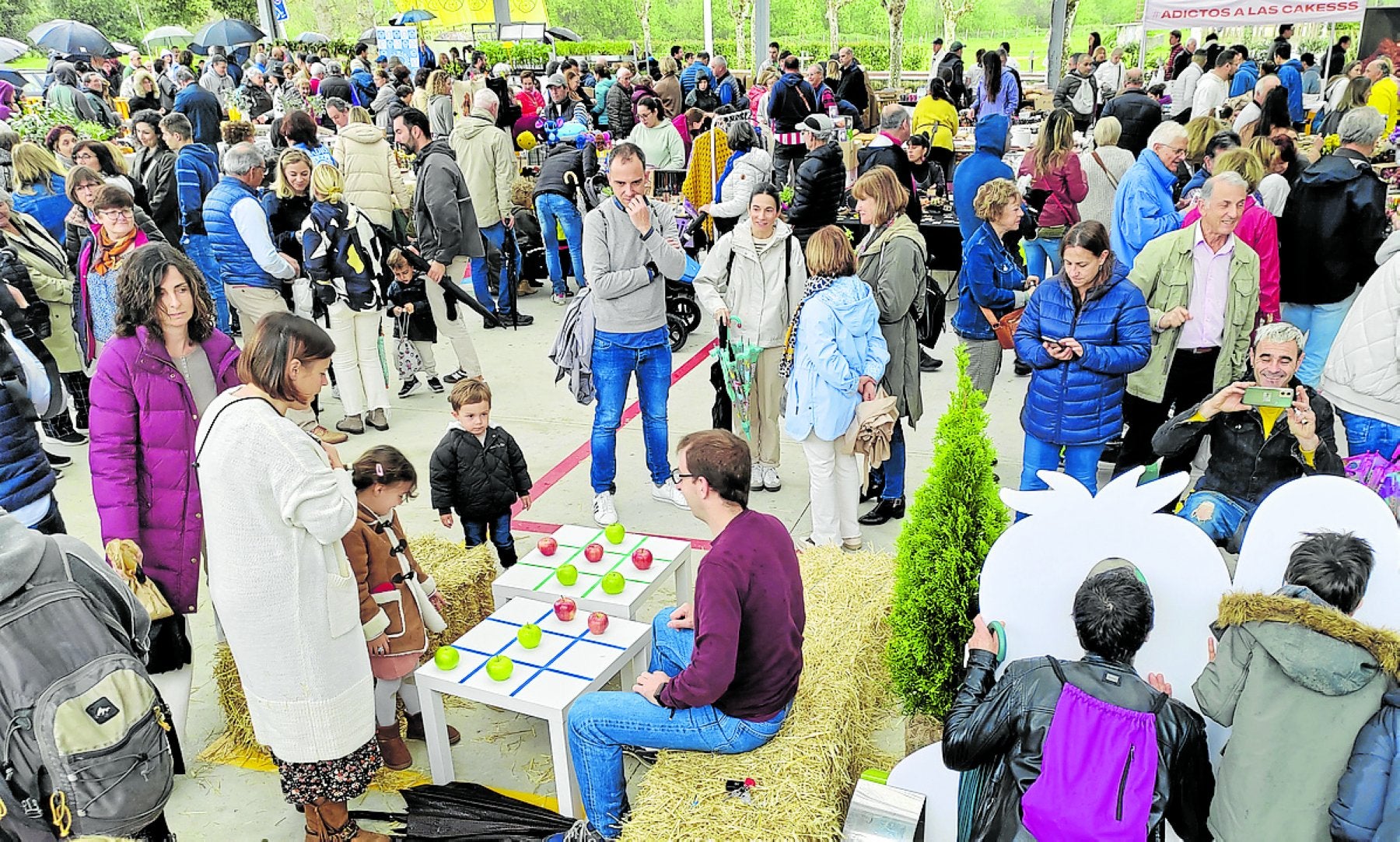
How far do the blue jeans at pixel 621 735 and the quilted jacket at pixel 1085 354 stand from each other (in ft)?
7.97

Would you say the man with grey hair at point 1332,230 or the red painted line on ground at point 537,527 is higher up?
the man with grey hair at point 1332,230

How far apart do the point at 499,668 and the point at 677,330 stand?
5.36m

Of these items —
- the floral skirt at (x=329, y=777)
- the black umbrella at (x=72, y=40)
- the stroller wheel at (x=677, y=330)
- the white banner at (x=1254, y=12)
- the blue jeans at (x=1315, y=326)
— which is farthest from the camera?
the black umbrella at (x=72, y=40)

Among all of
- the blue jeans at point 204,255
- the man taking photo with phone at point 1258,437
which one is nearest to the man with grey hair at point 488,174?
the blue jeans at point 204,255

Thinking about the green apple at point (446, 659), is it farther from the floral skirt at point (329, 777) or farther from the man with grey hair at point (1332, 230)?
the man with grey hair at point (1332, 230)

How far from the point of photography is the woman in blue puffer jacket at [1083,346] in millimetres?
4723

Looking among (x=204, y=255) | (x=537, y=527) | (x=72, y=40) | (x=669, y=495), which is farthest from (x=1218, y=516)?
(x=72, y=40)

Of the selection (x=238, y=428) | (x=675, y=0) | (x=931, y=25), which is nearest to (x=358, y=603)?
(x=238, y=428)

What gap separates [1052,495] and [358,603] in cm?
235

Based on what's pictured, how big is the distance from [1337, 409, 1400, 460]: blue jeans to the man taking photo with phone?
91cm

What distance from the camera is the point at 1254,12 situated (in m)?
12.1

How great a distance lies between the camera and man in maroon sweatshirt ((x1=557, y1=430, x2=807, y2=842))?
9.76 feet

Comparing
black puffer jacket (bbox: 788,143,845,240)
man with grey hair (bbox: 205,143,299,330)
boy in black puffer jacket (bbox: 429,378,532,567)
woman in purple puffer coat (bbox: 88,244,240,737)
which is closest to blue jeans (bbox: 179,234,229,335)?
man with grey hair (bbox: 205,143,299,330)

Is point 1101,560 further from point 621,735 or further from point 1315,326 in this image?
point 1315,326
